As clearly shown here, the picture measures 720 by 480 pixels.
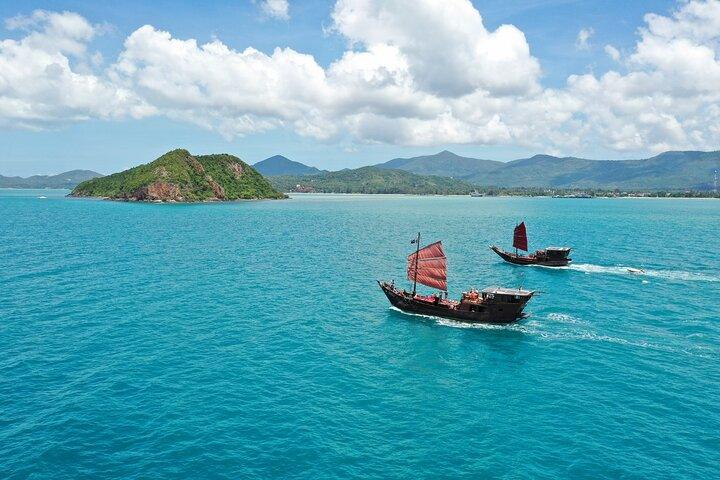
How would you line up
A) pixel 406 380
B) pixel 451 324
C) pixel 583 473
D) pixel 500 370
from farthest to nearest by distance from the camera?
pixel 451 324, pixel 500 370, pixel 406 380, pixel 583 473

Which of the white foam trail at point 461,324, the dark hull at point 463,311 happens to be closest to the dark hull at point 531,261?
the dark hull at point 463,311

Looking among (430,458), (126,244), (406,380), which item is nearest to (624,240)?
(406,380)

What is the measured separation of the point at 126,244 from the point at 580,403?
374 ft

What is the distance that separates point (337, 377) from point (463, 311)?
2671 cm

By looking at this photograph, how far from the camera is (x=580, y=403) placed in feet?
135

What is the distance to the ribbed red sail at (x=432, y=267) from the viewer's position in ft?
226

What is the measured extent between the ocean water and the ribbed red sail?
670cm

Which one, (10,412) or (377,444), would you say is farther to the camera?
(10,412)

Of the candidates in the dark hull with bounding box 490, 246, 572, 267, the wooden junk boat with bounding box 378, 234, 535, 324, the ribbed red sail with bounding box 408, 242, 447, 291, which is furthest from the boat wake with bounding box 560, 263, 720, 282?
the ribbed red sail with bounding box 408, 242, 447, 291

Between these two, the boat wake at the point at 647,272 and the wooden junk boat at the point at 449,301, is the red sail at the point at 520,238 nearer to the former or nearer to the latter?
the boat wake at the point at 647,272

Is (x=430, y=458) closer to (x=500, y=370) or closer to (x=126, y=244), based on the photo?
(x=500, y=370)

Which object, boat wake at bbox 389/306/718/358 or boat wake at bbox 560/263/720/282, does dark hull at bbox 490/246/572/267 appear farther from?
boat wake at bbox 389/306/718/358

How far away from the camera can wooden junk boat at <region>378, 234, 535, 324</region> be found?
6362cm

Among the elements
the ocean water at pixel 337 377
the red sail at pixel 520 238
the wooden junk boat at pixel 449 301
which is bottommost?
the ocean water at pixel 337 377
